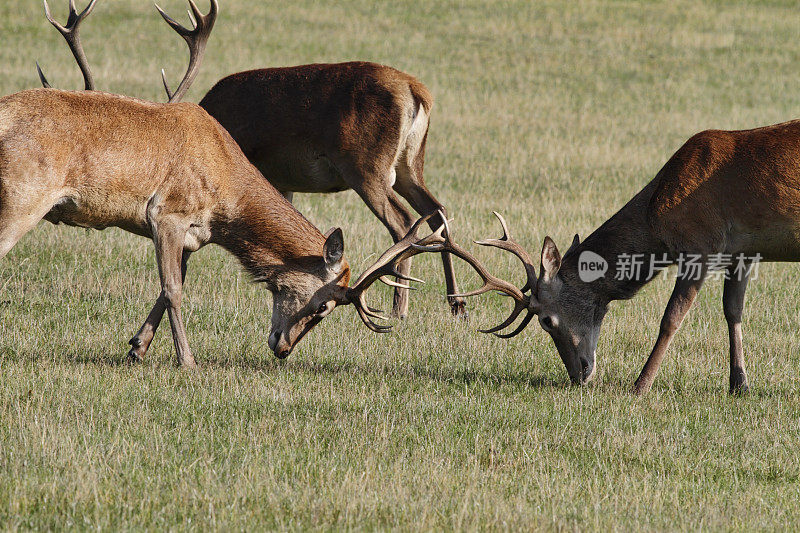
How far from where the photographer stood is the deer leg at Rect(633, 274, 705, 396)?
6895 millimetres

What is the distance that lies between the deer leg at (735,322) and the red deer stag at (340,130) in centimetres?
239

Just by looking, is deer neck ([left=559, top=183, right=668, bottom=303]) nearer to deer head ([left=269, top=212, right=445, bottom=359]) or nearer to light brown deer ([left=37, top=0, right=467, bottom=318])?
deer head ([left=269, top=212, right=445, bottom=359])

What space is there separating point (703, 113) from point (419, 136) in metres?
13.5

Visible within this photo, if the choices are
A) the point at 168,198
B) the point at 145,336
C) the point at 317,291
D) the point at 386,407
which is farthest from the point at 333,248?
the point at 145,336

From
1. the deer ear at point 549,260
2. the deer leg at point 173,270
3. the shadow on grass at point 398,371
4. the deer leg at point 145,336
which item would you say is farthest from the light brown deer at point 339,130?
the deer leg at point 173,270

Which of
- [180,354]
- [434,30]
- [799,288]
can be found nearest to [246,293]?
[180,354]

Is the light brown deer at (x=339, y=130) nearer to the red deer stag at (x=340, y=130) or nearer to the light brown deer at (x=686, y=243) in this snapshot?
the red deer stag at (x=340, y=130)

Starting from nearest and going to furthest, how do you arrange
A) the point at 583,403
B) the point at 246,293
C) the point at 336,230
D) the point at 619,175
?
1. the point at 583,403
2. the point at 336,230
3. the point at 246,293
4. the point at 619,175

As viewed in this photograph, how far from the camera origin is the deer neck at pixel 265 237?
7.20 meters

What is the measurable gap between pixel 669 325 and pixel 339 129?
11.8 feet

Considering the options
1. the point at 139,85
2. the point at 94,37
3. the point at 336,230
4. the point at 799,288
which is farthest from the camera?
the point at 94,37

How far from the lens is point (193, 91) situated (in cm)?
2056

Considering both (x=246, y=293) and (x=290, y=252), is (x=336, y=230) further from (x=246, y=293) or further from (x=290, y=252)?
(x=246, y=293)

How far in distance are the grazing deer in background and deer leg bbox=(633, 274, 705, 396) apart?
163cm
